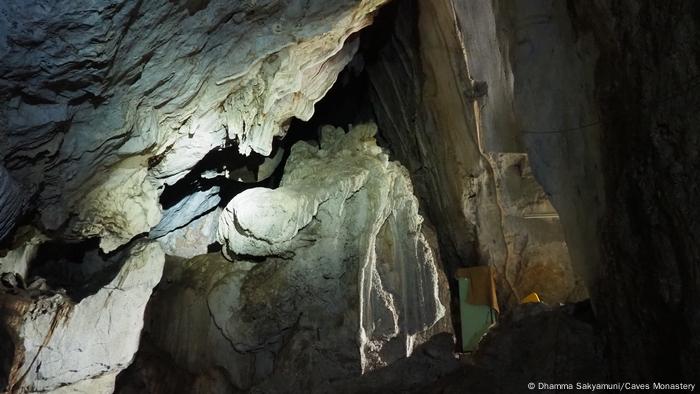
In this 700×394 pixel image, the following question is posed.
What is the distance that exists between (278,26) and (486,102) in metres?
2.07

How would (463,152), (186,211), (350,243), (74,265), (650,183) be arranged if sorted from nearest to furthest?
1. (650,183)
2. (74,265)
3. (350,243)
4. (463,152)
5. (186,211)

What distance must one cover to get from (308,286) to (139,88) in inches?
116

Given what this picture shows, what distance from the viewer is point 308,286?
5.82 m

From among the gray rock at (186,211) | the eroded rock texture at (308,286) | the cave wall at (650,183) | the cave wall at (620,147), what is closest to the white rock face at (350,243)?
the eroded rock texture at (308,286)

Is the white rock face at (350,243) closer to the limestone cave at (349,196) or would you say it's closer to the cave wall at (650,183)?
the limestone cave at (349,196)

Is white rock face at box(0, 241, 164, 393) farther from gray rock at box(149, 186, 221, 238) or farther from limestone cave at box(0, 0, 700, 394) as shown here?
gray rock at box(149, 186, 221, 238)

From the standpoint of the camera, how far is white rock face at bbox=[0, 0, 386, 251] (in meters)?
2.89

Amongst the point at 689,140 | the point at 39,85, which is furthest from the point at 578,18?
the point at 39,85

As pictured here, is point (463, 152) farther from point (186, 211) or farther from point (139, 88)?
point (139, 88)

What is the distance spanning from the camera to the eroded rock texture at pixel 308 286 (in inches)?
217

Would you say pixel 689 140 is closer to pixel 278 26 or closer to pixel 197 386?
pixel 278 26

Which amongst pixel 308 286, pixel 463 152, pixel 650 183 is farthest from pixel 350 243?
pixel 650 183

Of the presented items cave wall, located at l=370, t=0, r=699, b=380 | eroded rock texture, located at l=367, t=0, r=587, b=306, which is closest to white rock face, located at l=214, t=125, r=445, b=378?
eroded rock texture, located at l=367, t=0, r=587, b=306

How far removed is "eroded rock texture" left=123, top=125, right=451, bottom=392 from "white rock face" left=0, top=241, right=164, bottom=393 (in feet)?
4.08
